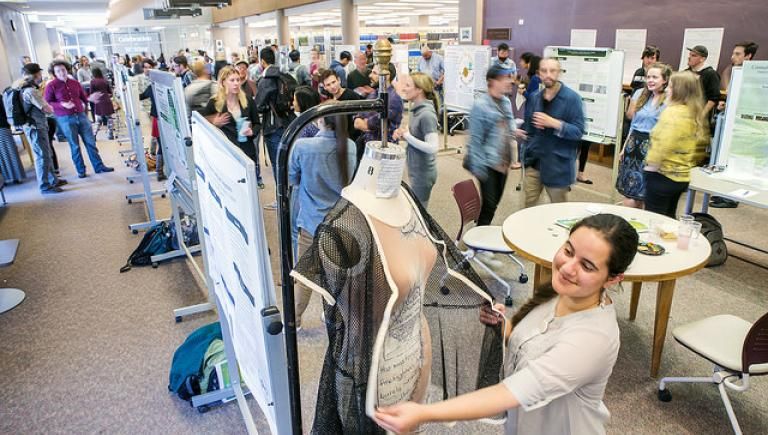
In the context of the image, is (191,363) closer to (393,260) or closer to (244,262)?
(244,262)

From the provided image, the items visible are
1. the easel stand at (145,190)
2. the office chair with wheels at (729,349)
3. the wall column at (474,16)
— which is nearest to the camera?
the office chair with wheels at (729,349)

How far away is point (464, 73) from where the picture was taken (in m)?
7.64

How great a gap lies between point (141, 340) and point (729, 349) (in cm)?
329

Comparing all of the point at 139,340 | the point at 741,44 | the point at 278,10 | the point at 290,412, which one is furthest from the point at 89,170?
the point at 278,10

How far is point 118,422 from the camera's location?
261 cm

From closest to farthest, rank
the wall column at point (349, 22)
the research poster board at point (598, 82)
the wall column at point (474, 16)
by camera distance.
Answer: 1. the research poster board at point (598, 82)
2. the wall column at point (474, 16)
3. the wall column at point (349, 22)

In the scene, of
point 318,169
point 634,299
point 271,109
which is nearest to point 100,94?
point 271,109

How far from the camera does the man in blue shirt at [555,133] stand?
3723mm

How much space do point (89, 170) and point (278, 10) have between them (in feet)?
34.5

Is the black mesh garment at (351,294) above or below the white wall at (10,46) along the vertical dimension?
below

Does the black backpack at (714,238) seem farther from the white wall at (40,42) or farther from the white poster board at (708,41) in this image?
the white wall at (40,42)

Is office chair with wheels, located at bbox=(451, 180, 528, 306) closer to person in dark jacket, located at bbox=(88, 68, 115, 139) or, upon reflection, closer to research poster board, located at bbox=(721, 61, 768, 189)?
research poster board, located at bbox=(721, 61, 768, 189)

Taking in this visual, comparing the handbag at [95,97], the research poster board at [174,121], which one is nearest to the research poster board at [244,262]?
the research poster board at [174,121]

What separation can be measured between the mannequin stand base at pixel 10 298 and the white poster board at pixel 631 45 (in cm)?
740
